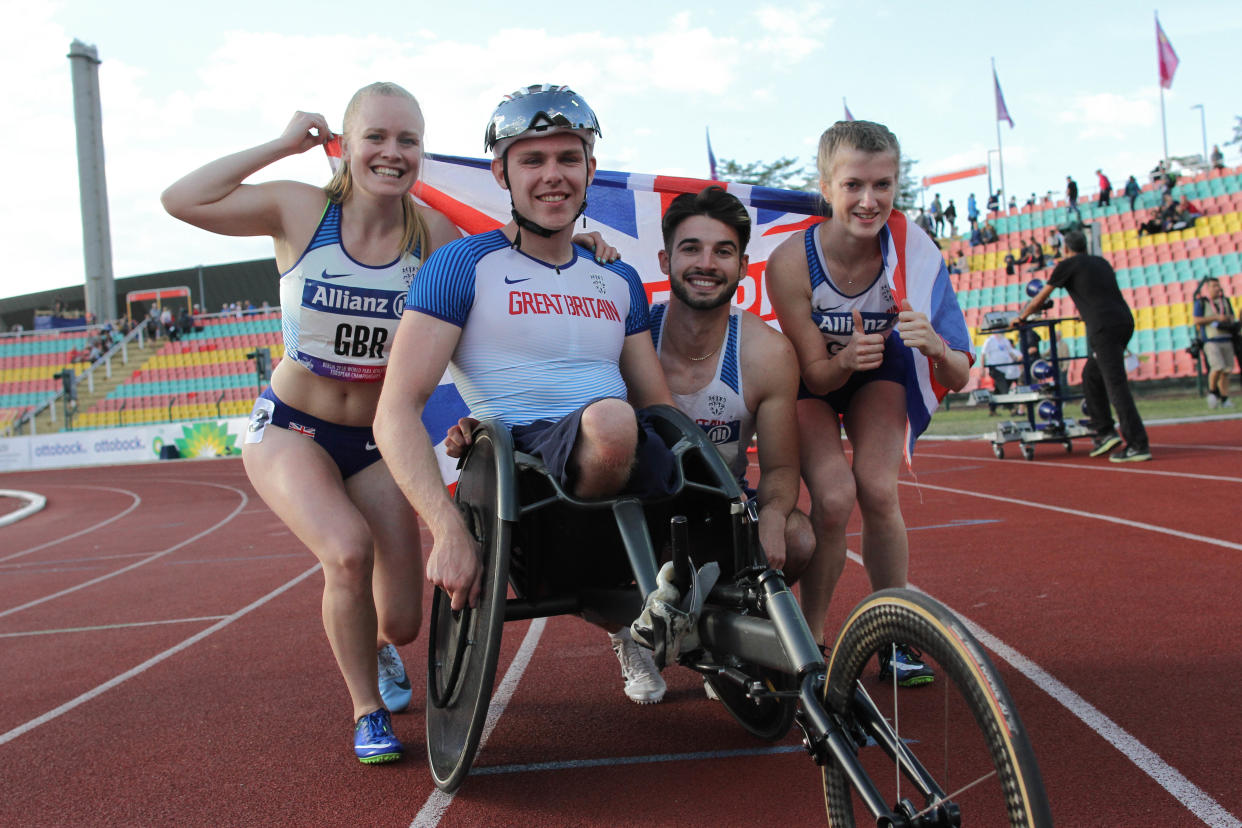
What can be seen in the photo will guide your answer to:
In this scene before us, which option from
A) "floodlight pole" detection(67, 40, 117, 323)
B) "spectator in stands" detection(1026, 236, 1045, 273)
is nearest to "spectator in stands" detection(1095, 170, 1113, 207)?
"spectator in stands" detection(1026, 236, 1045, 273)

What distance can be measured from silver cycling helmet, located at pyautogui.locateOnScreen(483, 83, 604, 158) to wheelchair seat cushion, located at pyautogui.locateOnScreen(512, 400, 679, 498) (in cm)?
88

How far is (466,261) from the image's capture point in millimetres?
2844

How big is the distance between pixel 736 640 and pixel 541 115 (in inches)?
62.7

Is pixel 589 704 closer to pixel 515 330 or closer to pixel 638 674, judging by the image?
pixel 638 674

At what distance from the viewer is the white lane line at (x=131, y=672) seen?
398 centimetres

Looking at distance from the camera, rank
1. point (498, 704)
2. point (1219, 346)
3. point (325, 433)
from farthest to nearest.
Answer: point (1219, 346)
point (498, 704)
point (325, 433)

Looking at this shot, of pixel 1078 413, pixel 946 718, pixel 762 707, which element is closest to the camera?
pixel 946 718

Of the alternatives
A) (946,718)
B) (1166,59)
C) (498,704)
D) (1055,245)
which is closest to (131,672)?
(498,704)

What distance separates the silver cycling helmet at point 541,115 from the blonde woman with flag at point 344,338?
0.60 m

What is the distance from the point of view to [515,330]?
2.83m

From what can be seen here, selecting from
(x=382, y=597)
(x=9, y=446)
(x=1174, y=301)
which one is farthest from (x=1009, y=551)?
(x=9, y=446)

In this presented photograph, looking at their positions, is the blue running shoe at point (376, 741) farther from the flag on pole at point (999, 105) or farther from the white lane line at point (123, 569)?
Result: the flag on pole at point (999, 105)

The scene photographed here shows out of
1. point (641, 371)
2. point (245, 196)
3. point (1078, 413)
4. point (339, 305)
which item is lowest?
point (1078, 413)

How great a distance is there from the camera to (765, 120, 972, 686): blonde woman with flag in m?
3.40
